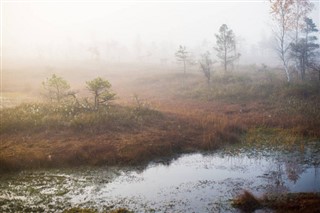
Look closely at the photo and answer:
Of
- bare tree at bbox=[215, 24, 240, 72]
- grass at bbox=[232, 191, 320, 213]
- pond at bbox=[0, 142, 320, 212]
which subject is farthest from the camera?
bare tree at bbox=[215, 24, 240, 72]

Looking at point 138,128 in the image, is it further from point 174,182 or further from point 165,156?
point 174,182

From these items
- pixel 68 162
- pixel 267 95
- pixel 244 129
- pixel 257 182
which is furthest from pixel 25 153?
pixel 267 95

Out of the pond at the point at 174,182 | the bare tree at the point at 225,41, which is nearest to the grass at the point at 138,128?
the pond at the point at 174,182

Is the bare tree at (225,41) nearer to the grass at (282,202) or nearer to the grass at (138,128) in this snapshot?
the grass at (138,128)

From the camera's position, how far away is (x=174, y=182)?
49.0 ft

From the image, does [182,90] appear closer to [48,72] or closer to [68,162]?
[68,162]

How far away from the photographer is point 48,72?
241ft

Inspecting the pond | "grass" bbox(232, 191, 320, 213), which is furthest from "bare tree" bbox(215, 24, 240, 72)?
"grass" bbox(232, 191, 320, 213)

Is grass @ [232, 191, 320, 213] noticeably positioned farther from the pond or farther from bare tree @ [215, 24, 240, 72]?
bare tree @ [215, 24, 240, 72]

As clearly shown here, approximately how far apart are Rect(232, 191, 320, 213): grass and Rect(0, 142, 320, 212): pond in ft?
1.63

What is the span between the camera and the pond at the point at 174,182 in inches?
501

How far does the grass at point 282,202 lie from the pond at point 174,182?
1.63ft

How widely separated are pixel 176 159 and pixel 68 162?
600 cm

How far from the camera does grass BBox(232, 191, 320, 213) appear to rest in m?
11.4
